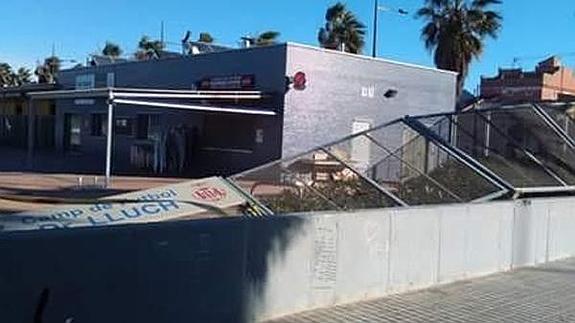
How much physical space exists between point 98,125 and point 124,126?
3586 millimetres

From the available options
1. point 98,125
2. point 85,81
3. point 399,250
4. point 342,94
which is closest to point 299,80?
point 342,94

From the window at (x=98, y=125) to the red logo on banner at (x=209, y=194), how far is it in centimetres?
2827

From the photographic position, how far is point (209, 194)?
11.5 metres

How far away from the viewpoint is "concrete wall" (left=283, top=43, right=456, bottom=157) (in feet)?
93.0

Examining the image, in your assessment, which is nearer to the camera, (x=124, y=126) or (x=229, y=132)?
(x=229, y=132)

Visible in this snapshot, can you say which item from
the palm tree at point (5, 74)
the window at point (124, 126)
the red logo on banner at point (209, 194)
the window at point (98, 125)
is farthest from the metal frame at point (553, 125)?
the palm tree at point (5, 74)

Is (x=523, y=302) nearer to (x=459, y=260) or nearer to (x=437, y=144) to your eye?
(x=459, y=260)

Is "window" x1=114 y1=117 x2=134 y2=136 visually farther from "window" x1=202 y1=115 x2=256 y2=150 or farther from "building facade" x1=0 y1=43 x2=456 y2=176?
"window" x1=202 y1=115 x2=256 y2=150

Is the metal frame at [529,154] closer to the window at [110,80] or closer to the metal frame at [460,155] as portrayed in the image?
the metal frame at [460,155]

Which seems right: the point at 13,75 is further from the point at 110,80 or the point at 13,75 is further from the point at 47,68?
the point at 110,80

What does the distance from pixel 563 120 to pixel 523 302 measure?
7608 millimetres

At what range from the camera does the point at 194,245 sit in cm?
630

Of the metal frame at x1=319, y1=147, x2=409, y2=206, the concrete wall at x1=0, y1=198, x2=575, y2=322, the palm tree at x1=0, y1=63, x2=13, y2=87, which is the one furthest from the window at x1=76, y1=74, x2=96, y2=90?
the palm tree at x1=0, y1=63, x2=13, y2=87

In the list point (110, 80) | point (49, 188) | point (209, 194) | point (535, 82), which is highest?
point (535, 82)
